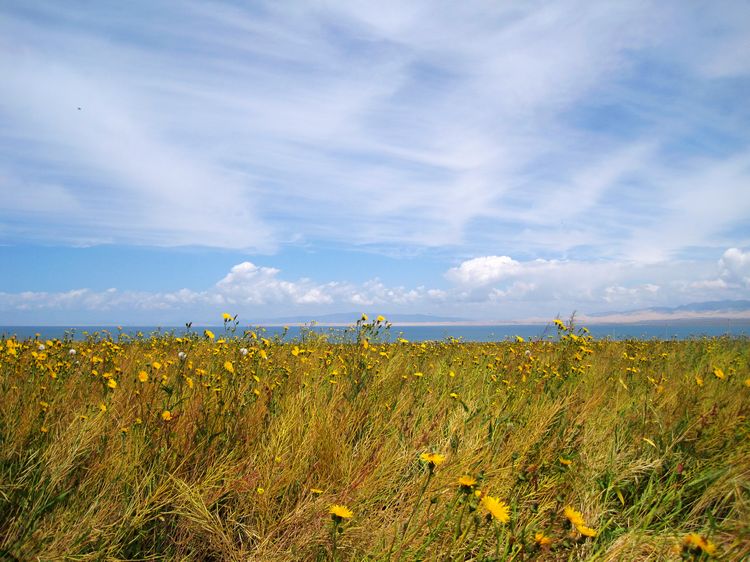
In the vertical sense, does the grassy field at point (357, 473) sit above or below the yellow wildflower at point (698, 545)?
below

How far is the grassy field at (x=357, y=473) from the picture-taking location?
1.75m

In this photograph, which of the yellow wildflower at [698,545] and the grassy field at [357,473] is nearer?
the yellow wildflower at [698,545]

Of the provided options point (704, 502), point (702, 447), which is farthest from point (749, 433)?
point (704, 502)

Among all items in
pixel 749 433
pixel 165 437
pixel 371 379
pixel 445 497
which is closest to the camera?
pixel 445 497

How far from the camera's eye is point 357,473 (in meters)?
2.28

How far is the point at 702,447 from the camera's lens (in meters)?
2.80

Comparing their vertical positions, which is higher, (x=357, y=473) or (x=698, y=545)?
(x=698, y=545)

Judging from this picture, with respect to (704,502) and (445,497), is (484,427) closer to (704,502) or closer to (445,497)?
(445,497)

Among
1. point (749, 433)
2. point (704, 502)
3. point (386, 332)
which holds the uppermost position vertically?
point (386, 332)

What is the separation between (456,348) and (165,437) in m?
5.63

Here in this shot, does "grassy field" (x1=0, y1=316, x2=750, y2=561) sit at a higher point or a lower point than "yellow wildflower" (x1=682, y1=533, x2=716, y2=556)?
lower

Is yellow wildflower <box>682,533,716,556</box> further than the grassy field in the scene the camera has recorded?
No

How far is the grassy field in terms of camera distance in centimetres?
175

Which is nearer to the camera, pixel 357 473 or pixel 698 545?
pixel 698 545
